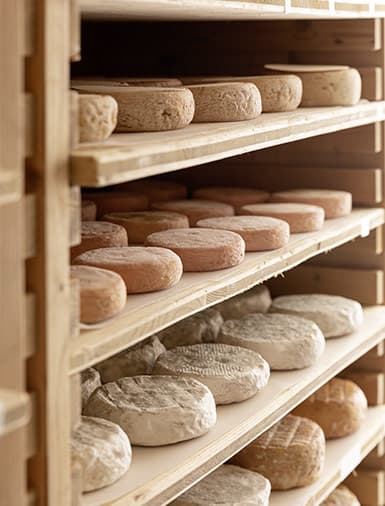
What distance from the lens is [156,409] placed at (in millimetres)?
1901

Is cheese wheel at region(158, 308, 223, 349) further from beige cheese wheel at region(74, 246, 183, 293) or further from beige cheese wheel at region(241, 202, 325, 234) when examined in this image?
beige cheese wheel at region(74, 246, 183, 293)

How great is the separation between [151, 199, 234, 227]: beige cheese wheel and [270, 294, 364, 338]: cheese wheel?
320 millimetres

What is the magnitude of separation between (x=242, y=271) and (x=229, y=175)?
897mm

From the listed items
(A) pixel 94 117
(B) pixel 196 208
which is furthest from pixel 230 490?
(A) pixel 94 117

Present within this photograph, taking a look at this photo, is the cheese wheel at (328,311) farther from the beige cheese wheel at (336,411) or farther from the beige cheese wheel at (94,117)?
the beige cheese wheel at (94,117)

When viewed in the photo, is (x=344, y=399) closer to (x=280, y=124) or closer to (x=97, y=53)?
(x=280, y=124)

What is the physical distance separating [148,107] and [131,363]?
63 cm

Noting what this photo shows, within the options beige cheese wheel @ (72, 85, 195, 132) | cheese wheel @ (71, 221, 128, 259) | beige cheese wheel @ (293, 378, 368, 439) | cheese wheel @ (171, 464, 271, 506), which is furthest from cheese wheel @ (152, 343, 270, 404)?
beige cheese wheel @ (72, 85, 195, 132)

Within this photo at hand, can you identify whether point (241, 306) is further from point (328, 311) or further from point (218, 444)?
point (218, 444)

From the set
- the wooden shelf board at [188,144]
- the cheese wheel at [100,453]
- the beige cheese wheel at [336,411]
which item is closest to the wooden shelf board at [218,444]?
the cheese wheel at [100,453]

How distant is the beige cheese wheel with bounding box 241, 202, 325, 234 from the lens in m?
2.48

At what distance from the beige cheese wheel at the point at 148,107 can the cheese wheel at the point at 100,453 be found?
0.51 m

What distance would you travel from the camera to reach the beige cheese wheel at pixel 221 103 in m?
2.03

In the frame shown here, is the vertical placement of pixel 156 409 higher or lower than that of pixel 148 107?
lower
